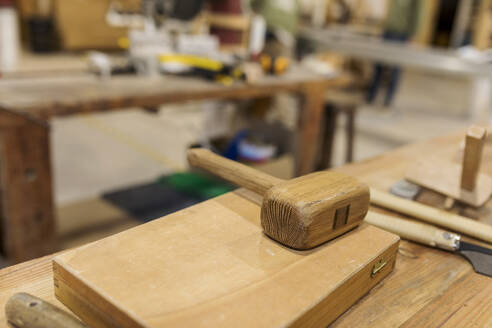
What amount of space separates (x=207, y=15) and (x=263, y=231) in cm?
325

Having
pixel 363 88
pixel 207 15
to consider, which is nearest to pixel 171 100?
pixel 207 15

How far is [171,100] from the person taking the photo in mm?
1957

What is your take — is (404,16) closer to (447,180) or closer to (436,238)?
(447,180)

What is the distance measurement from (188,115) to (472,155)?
4268mm

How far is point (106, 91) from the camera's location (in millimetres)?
1844

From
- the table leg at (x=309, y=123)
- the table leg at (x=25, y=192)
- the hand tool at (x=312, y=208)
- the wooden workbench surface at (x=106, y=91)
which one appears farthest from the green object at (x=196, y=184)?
the hand tool at (x=312, y=208)

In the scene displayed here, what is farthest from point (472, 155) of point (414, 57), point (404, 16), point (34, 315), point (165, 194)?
point (404, 16)

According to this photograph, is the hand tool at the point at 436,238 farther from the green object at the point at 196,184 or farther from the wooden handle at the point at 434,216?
the green object at the point at 196,184

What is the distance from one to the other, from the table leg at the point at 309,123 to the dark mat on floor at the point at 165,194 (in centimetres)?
50

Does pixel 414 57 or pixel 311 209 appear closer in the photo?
pixel 311 209

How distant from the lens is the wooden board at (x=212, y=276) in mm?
490

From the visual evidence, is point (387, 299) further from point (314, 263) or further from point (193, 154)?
point (193, 154)

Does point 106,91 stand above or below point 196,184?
above

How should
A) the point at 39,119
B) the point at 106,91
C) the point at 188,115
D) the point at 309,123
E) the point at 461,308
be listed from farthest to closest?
the point at 188,115
the point at 309,123
the point at 106,91
the point at 39,119
the point at 461,308
